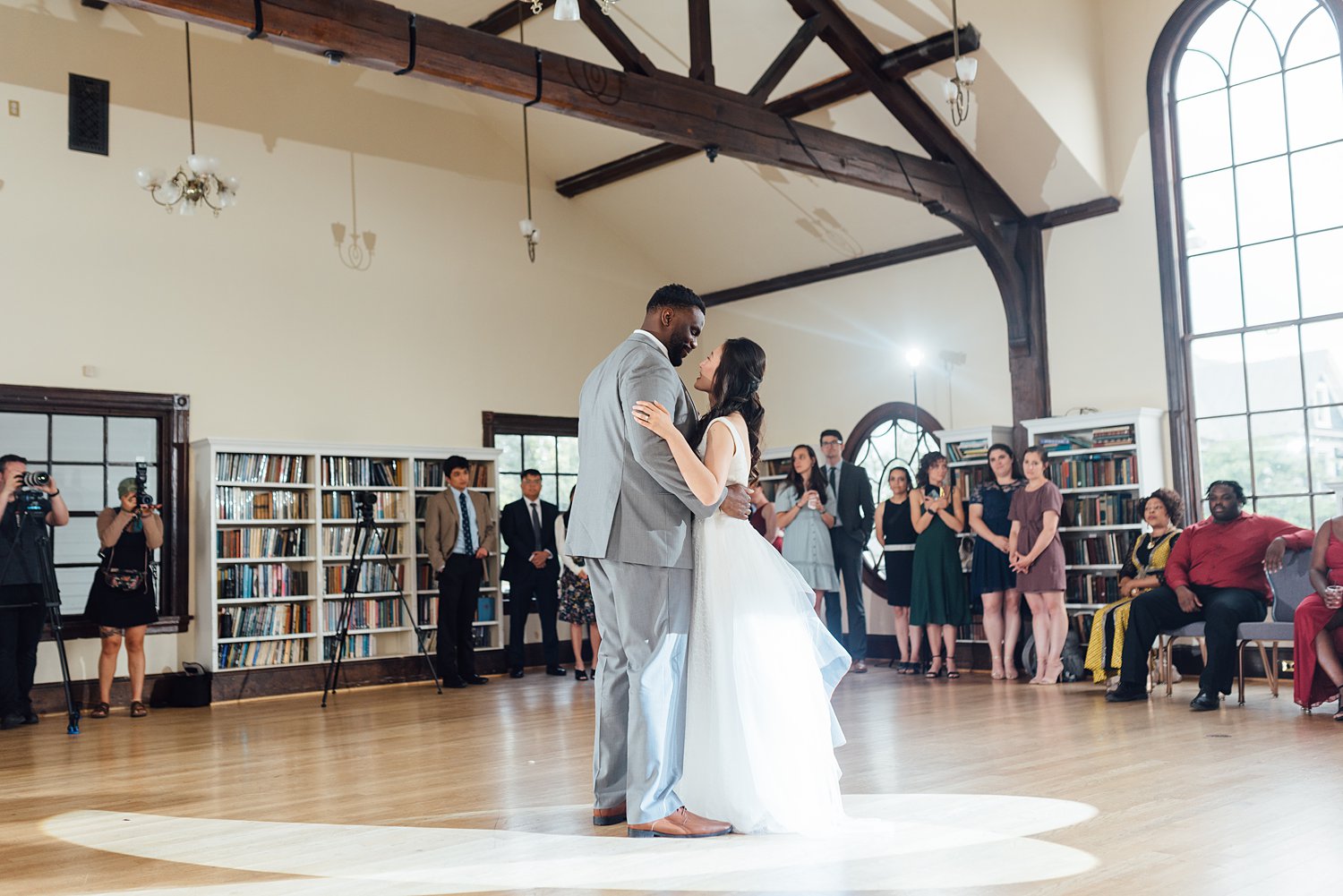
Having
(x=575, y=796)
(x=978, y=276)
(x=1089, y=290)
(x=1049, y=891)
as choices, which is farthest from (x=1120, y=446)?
(x=1049, y=891)

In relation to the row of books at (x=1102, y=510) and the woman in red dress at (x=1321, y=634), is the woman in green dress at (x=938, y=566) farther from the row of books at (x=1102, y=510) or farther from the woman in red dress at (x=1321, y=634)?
the woman in red dress at (x=1321, y=634)

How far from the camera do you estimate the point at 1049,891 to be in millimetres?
2691

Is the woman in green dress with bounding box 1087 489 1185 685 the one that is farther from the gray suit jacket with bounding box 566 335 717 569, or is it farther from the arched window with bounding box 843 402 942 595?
the gray suit jacket with bounding box 566 335 717 569

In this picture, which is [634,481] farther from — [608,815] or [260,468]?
[260,468]

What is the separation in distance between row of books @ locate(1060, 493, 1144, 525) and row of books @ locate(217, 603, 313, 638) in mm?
5167

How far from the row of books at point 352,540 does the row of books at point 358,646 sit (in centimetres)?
60

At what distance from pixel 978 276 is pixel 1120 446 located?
6.12 feet

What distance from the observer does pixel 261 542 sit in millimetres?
8383

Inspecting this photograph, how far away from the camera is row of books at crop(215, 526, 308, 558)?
27.0 feet

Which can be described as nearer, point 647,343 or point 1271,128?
point 647,343

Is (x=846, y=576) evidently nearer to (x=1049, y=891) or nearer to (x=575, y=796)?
(x=575, y=796)

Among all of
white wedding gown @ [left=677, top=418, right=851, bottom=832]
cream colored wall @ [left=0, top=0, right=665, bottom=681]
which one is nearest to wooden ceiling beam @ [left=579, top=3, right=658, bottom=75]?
cream colored wall @ [left=0, top=0, right=665, bottom=681]

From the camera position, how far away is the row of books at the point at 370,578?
28.5 feet

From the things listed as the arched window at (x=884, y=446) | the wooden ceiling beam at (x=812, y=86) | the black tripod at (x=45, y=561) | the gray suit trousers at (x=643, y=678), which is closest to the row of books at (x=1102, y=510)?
the arched window at (x=884, y=446)
